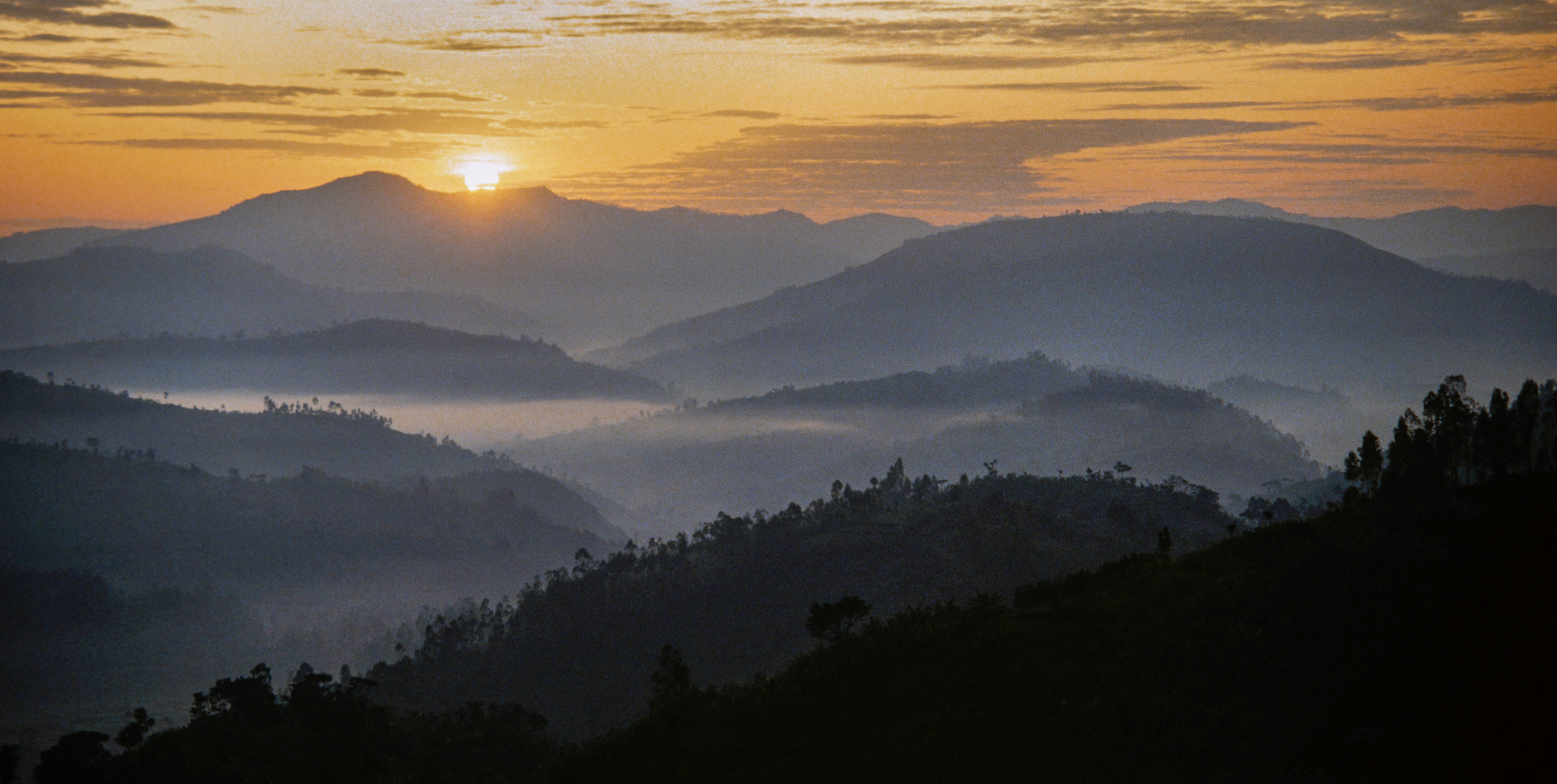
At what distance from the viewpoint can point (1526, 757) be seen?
4262cm

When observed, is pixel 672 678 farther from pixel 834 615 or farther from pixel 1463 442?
pixel 1463 442

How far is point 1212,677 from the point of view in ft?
175

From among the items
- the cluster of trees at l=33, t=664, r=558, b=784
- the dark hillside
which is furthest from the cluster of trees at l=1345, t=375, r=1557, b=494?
the cluster of trees at l=33, t=664, r=558, b=784

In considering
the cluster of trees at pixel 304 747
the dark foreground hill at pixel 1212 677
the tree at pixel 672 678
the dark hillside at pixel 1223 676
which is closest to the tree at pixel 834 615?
the dark foreground hill at pixel 1212 677

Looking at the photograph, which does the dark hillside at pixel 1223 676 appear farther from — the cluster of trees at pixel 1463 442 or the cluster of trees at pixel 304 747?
the cluster of trees at pixel 304 747

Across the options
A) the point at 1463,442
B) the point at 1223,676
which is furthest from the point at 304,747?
the point at 1463,442

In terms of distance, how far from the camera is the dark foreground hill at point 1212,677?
155 ft

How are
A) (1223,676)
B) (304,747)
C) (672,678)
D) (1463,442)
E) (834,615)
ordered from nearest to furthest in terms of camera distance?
(1223,676)
(834,615)
(1463,442)
(672,678)
(304,747)

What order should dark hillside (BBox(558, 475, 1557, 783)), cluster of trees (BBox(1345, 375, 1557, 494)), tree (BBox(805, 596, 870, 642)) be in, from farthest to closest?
cluster of trees (BBox(1345, 375, 1557, 494)), tree (BBox(805, 596, 870, 642)), dark hillside (BBox(558, 475, 1557, 783))

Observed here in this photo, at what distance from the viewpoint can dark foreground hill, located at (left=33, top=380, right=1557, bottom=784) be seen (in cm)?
4734

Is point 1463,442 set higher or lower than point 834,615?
higher

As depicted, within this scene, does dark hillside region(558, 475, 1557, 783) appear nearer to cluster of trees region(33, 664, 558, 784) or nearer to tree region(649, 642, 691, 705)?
cluster of trees region(33, 664, 558, 784)

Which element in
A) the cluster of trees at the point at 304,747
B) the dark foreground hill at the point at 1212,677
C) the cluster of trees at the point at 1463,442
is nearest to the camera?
the dark foreground hill at the point at 1212,677

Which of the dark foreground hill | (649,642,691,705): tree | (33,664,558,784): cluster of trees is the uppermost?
the dark foreground hill
